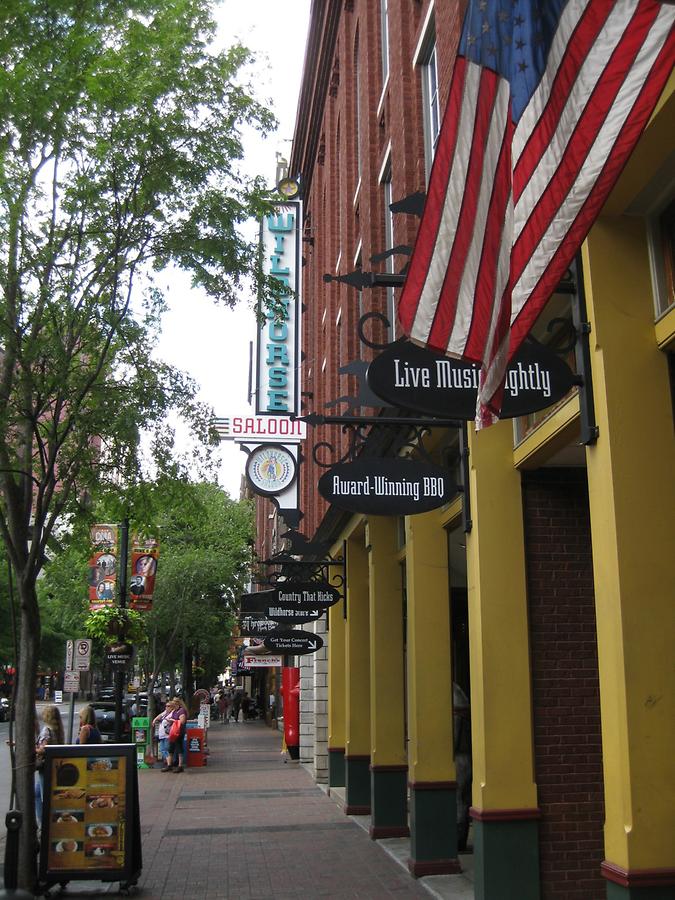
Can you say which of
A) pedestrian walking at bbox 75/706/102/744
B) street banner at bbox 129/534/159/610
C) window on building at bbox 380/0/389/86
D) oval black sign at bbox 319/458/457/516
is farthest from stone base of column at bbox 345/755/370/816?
window on building at bbox 380/0/389/86

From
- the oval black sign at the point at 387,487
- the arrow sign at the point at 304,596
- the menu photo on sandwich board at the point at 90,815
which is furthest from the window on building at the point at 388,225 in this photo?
the menu photo on sandwich board at the point at 90,815

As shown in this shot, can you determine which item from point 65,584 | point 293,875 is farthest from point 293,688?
point 293,875

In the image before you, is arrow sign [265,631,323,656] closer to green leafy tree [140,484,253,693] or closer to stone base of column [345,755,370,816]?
stone base of column [345,755,370,816]

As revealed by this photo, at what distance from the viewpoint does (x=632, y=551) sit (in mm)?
5574

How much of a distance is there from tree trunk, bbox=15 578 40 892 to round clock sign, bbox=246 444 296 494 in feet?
36.2

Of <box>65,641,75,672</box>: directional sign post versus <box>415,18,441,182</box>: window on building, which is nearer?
<box>415,18,441,182</box>: window on building

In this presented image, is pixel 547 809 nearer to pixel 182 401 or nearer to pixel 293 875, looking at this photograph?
pixel 293 875

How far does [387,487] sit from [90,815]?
4.68 metres

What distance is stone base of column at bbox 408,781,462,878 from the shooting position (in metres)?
10.1

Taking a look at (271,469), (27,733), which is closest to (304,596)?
(271,469)

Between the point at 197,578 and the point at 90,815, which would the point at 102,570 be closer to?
the point at 90,815

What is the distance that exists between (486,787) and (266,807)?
966 centimetres

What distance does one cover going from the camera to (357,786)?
15086 millimetres

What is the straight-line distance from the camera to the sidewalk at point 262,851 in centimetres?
963
